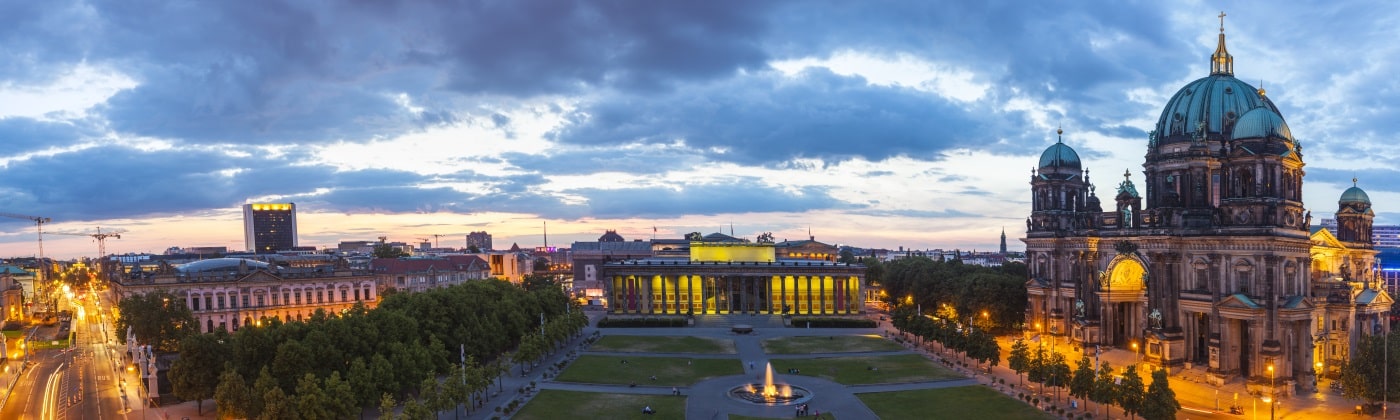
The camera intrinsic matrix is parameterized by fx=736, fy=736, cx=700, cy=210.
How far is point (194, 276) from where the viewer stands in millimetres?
130125

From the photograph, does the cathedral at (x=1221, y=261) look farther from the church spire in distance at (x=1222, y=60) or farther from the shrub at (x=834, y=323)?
the shrub at (x=834, y=323)

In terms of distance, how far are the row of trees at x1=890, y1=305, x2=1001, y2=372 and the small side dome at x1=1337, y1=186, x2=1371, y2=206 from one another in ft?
→ 172

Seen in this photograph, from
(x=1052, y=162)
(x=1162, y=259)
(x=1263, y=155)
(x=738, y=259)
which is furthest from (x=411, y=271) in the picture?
(x=1263, y=155)

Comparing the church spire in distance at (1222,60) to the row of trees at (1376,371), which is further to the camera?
the church spire in distance at (1222,60)

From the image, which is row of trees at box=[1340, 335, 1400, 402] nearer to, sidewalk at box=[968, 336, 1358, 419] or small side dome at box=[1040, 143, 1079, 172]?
sidewalk at box=[968, 336, 1358, 419]

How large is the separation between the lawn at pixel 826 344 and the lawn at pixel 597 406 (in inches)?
1456

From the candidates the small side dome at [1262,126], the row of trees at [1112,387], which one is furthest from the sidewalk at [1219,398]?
the small side dome at [1262,126]

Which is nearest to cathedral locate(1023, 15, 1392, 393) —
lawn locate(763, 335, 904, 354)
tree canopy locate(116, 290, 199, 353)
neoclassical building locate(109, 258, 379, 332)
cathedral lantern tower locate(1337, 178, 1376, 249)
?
cathedral lantern tower locate(1337, 178, 1376, 249)

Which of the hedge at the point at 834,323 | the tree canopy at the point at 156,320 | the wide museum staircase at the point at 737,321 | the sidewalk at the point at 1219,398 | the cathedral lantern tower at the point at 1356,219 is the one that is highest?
the cathedral lantern tower at the point at 1356,219

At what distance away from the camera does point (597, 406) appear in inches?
3061

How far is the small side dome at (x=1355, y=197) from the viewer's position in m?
103

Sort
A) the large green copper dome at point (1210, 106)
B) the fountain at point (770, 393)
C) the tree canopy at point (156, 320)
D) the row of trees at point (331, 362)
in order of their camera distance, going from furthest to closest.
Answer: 1. the tree canopy at point (156, 320)
2. the large green copper dome at point (1210, 106)
3. the fountain at point (770, 393)
4. the row of trees at point (331, 362)

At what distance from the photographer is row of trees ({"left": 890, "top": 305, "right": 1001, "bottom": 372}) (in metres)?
94.3

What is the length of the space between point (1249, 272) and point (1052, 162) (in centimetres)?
4154
